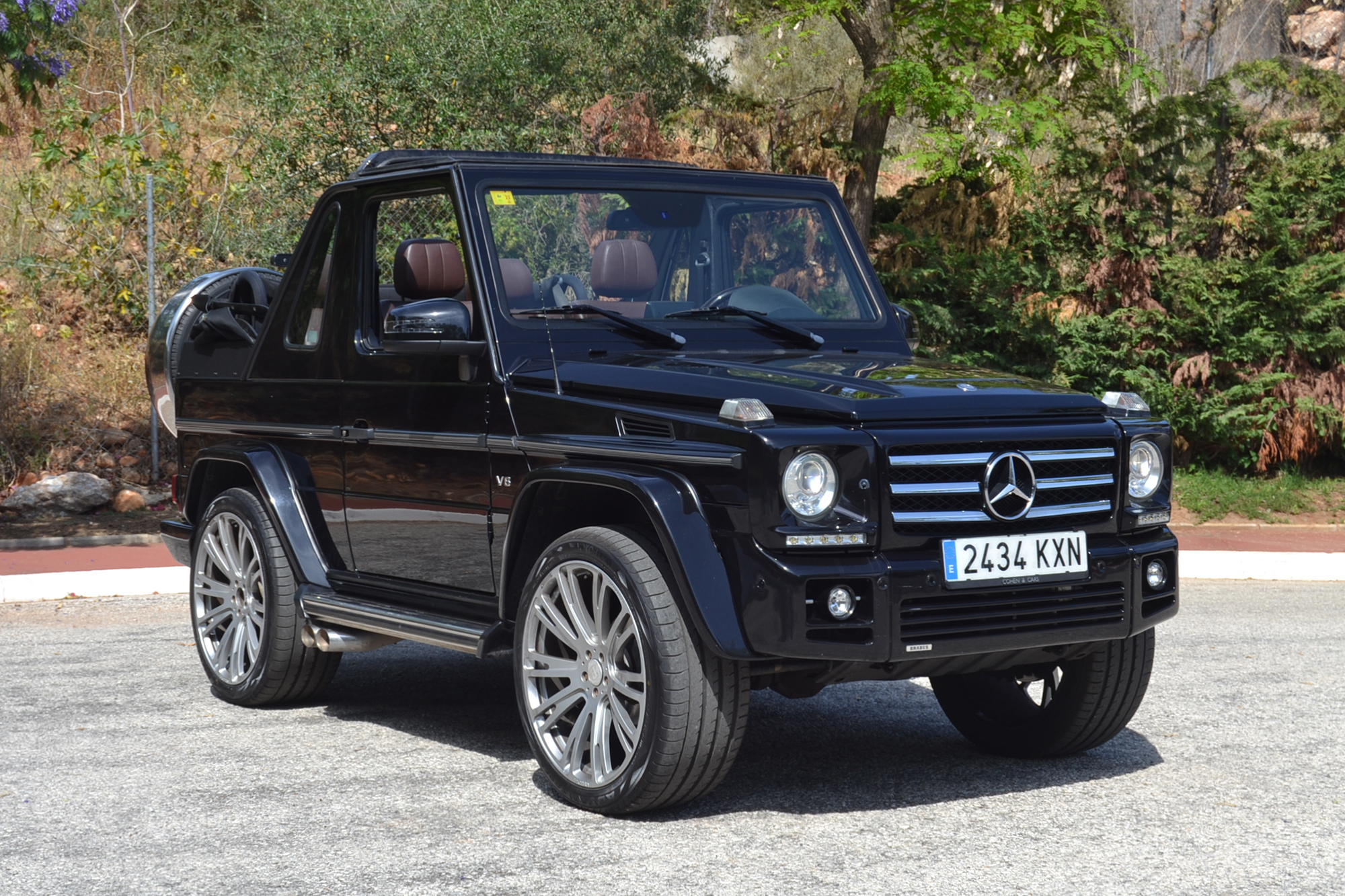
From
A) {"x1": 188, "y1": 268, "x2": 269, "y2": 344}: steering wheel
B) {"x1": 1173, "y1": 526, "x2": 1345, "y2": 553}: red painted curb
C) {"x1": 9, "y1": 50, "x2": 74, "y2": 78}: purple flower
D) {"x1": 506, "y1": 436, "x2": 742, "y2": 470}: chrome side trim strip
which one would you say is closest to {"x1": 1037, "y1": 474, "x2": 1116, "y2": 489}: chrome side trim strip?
{"x1": 506, "y1": 436, "x2": 742, "y2": 470}: chrome side trim strip

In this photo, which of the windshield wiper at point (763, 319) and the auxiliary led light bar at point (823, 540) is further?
the windshield wiper at point (763, 319)

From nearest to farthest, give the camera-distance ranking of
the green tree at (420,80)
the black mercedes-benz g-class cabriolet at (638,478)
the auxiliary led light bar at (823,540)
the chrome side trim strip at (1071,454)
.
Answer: the auxiliary led light bar at (823,540) < the black mercedes-benz g-class cabriolet at (638,478) < the chrome side trim strip at (1071,454) < the green tree at (420,80)

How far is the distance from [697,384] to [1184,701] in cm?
322

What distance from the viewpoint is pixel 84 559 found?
11.1 m

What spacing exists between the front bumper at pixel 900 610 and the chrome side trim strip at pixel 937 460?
0.79 feet

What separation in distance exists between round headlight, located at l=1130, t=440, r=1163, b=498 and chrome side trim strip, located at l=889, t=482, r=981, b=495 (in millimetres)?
720

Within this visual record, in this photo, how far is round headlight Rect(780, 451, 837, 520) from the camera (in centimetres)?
424

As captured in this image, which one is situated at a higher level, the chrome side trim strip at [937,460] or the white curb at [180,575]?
the chrome side trim strip at [937,460]

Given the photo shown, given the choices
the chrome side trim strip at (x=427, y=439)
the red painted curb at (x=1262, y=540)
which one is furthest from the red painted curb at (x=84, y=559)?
the red painted curb at (x=1262, y=540)

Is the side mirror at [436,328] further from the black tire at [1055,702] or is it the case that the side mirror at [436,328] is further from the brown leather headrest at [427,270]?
the black tire at [1055,702]

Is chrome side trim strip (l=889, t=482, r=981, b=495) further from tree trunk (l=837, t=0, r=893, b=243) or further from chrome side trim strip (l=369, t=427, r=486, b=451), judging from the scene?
tree trunk (l=837, t=0, r=893, b=243)

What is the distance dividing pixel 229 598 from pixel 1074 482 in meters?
3.66

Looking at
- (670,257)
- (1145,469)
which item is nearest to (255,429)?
(670,257)

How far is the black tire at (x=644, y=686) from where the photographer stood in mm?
4344
